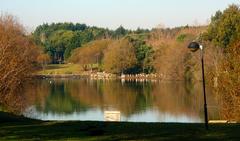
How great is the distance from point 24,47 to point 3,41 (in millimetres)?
4519

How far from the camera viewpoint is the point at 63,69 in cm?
12694

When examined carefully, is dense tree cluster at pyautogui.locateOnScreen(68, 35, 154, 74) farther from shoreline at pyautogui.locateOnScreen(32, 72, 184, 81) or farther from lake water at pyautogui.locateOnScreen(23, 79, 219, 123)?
lake water at pyautogui.locateOnScreen(23, 79, 219, 123)

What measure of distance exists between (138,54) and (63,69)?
27.7 metres

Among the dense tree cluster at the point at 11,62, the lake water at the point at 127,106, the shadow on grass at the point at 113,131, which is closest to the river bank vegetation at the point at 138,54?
the dense tree cluster at the point at 11,62

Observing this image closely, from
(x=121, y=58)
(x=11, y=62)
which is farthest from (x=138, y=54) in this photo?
(x=11, y=62)

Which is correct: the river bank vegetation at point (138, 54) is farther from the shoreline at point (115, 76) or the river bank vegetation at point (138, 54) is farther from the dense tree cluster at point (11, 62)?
the shoreline at point (115, 76)

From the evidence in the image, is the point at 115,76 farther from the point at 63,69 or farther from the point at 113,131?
the point at 113,131

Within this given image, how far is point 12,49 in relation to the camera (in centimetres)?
3700

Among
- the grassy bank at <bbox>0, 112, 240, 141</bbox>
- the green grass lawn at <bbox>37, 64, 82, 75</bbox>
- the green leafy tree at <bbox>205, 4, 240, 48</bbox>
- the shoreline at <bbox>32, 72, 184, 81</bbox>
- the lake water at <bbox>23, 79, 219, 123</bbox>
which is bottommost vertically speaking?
the lake water at <bbox>23, 79, 219, 123</bbox>

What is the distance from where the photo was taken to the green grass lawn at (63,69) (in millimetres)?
121906

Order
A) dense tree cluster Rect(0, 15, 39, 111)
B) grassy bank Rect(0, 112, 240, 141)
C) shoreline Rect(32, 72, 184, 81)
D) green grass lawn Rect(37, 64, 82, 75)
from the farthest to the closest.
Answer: green grass lawn Rect(37, 64, 82, 75) → shoreline Rect(32, 72, 184, 81) → dense tree cluster Rect(0, 15, 39, 111) → grassy bank Rect(0, 112, 240, 141)

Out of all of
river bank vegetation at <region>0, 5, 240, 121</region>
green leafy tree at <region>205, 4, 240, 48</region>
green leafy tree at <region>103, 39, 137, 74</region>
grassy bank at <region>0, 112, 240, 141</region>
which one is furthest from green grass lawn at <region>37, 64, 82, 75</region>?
grassy bank at <region>0, 112, 240, 141</region>

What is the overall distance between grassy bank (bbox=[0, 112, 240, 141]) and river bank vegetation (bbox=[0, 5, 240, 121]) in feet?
42.5

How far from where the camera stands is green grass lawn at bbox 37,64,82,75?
12191cm
